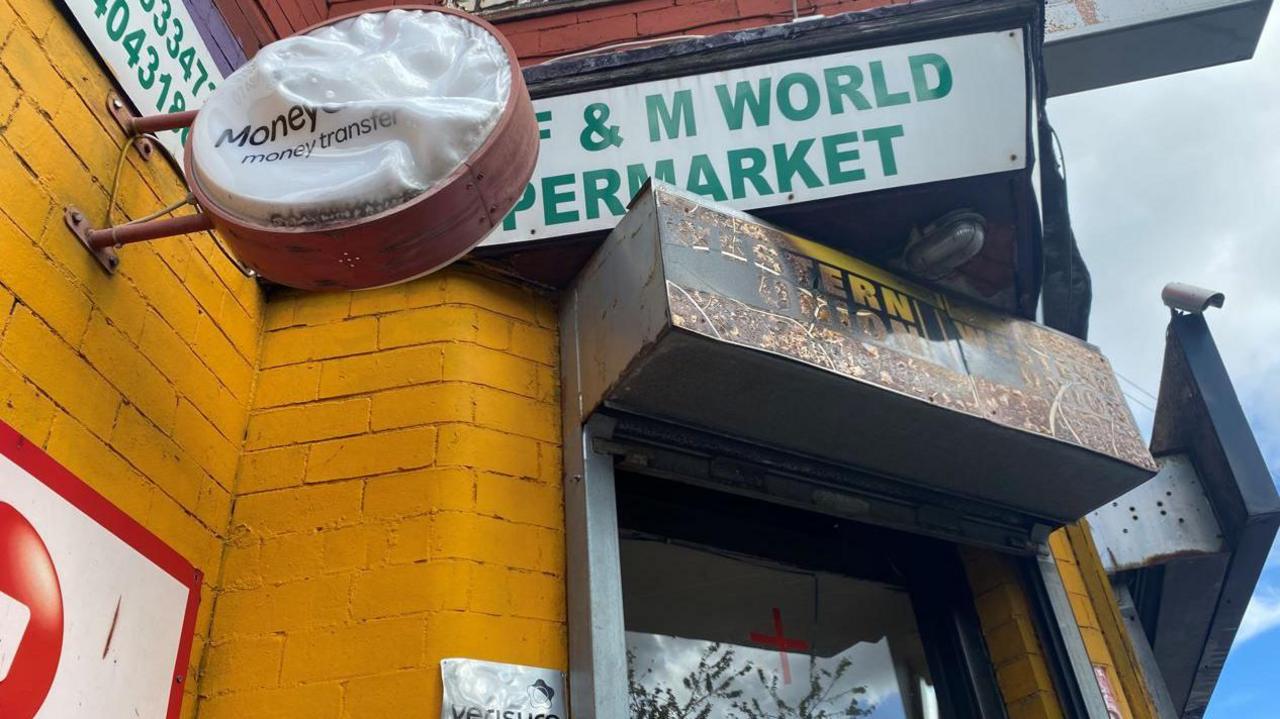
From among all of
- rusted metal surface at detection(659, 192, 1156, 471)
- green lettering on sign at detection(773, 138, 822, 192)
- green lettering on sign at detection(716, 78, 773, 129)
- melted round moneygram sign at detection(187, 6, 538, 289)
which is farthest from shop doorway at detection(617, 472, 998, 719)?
melted round moneygram sign at detection(187, 6, 538, 289)

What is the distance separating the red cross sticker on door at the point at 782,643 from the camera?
3.41 metres

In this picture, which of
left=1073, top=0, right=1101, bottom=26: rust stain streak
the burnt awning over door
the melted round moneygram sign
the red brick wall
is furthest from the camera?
left=1073, top=0, right=1101, bottom=26: rust stain streak

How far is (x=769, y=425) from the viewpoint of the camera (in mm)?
3064

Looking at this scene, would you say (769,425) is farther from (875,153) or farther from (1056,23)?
(1056,23)

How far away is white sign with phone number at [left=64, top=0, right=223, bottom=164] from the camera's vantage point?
100.0 inches

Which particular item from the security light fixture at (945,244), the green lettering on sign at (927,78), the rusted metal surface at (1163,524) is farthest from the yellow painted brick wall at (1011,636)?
the green lettering on sign at (927,78)

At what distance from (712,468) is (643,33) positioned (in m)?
2.29

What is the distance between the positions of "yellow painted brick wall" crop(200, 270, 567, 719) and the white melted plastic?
0.96 meters

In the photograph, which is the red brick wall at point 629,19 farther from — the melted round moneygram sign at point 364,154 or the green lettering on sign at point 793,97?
the melted round moneygram sign at point 364,154

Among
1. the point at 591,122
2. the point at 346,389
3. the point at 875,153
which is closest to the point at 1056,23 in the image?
the point at 875,153

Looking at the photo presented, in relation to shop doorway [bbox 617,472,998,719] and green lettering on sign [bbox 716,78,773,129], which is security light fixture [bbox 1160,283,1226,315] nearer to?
shop doorway [bbox 617,472,998,719]

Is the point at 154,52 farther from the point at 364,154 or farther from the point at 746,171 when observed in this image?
the point at 746,171

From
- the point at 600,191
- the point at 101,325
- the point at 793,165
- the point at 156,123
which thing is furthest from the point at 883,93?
the point at 101,325

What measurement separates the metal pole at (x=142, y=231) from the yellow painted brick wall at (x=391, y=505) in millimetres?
799
